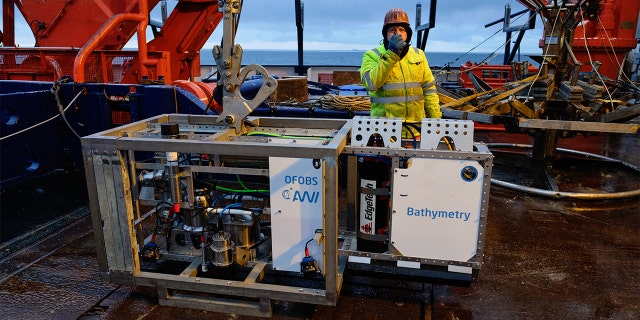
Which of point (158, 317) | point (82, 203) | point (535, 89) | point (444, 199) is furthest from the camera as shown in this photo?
point (535, 89)

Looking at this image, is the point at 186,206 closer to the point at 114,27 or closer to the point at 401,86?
the point at 401,86

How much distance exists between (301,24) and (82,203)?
28.1 feet

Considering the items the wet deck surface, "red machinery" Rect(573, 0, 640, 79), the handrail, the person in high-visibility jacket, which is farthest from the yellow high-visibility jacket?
"red machinery" Rect(573, 0, 640, 79)

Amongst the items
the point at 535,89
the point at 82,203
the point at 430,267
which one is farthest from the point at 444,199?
the point at 82,203

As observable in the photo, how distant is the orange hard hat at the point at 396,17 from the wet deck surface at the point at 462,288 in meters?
2.09

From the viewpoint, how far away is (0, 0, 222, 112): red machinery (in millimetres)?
8047

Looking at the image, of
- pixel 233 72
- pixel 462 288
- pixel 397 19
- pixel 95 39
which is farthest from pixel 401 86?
pixel 95 39

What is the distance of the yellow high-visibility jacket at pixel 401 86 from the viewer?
13.0ft

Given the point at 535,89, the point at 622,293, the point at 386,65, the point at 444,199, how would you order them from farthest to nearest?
the point at 535,89
the point at 386,65
the point at 622,293
the point at 444,199

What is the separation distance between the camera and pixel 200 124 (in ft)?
12.5

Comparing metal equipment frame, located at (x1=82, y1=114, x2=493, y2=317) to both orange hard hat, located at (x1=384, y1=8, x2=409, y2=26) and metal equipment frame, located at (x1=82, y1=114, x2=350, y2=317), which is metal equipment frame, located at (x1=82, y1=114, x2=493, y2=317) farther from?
orange hard hat, located at (x1=384, y1=8, x2=409, y2=26)

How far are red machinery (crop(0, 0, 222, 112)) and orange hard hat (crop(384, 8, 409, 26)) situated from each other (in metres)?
5.13

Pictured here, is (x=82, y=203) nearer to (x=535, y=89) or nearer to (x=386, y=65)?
(x=386, y=65)

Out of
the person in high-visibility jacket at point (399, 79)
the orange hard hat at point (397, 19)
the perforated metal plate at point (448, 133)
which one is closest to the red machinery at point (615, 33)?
the person in high-visibility jacket at point (399, 79)
